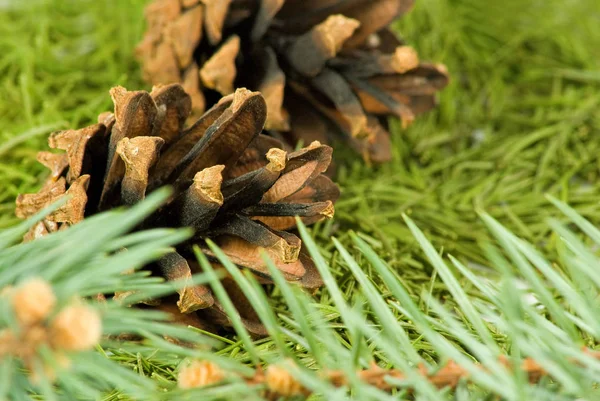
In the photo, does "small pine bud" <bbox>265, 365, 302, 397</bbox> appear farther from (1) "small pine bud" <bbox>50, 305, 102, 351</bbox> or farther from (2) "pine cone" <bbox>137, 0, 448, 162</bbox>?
(2) "pine cone" <bbox>137, 0, 448, 162</bbox>

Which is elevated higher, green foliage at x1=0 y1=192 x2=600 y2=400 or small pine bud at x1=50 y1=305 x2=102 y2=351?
small pine bud at x1=50 y1=305 x2=102 y2=351

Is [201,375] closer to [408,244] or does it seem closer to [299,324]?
[299,324]

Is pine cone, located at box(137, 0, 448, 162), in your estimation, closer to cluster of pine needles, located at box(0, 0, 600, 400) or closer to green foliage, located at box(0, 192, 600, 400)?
cluster of pine needles, located at box(0, 0, 600, 400)

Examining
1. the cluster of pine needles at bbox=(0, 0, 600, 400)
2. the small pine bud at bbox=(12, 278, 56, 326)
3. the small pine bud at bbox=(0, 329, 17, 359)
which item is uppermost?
the small pine bud at bbox=(12, 278, 56, 326)

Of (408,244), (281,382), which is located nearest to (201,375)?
(281,382)

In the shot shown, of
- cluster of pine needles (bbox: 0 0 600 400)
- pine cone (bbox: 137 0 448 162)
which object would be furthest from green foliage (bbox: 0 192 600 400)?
pine cone (bbox: 137 0 448 162)

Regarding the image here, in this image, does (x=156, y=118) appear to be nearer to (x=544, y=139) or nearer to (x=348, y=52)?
(x=348, y=52)

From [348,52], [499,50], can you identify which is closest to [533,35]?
[499,50]

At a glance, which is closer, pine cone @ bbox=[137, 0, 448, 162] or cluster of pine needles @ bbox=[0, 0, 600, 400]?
cluster of pine needles @ bbox=[0, 0, 600, 400]
